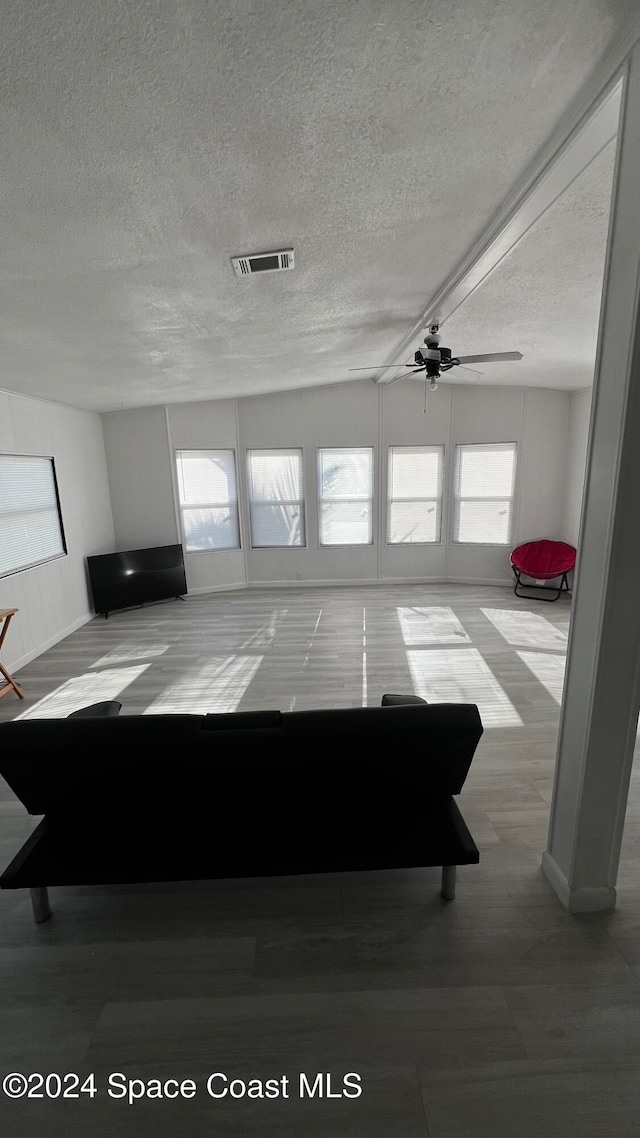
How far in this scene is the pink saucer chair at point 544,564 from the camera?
647cm

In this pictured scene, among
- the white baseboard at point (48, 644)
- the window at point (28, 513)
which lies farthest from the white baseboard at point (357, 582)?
the window at point (28, 513)

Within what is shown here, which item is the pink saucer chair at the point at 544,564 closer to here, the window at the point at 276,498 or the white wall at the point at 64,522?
the window at the point at 276,498

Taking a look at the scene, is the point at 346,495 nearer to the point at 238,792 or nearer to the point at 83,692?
the point at 83,692

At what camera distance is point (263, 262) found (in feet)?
7.97

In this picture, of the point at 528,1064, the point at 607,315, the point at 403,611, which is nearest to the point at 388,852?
the point at 528,1064

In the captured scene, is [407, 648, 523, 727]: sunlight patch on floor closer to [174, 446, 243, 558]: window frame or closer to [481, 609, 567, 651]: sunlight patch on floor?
[481, 609, 567, 651]: sunlight patch on floor

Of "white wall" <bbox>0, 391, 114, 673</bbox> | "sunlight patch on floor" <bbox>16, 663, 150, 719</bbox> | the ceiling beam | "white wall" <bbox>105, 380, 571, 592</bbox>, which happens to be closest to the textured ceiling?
the ceiling beam

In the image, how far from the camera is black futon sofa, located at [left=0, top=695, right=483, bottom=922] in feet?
5.38

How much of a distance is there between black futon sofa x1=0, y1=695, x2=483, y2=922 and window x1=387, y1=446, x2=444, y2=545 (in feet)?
18.8

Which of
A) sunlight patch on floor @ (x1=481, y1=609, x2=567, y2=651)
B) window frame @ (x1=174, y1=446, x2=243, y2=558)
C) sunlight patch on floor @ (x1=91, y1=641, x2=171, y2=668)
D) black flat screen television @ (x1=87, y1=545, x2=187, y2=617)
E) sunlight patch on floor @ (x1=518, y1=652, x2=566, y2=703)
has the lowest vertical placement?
sunlight patch on floor @ (x1=91, y1=641, x2=171, y2=668)

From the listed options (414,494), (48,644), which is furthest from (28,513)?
(414,494)

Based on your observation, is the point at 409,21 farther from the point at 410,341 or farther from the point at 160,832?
the point at 410,341

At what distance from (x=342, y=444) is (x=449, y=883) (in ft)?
19.7

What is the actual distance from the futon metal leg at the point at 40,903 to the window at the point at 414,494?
6.14 metres
